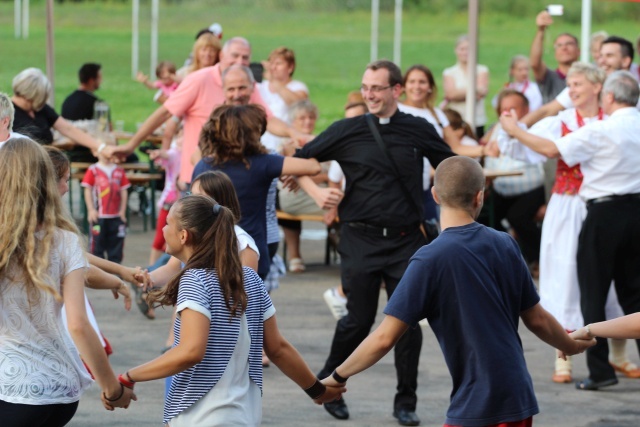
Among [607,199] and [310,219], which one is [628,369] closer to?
[607,199]

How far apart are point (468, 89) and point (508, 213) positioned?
137 centimetres

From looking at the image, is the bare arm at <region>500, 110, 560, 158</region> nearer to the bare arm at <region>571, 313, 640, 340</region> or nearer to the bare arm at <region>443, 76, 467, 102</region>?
the bare arm at <region>571, 313, 640, 340</region>

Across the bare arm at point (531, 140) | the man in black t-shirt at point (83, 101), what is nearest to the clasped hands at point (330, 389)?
the bare arm at point (531, 140)

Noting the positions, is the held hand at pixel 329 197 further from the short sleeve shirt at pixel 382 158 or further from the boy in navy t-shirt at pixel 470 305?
the boy in navy t-shirt at pixel 470 305

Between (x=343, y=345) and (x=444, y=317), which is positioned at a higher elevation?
(x=444, y=317)

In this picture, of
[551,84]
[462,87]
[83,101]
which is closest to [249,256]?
[551,84]

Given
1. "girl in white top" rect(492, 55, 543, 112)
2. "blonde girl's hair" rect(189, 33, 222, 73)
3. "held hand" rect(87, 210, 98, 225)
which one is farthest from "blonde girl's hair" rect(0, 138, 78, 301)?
"girl in white top" rect(492, 55, 543, 112)

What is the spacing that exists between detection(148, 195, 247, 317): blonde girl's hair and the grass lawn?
28835mm

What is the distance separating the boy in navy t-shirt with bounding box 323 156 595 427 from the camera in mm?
4555

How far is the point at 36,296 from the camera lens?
423 cm

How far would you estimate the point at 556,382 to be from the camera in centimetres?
815

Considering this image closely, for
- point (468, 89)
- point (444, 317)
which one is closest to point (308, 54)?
point (468, 89)

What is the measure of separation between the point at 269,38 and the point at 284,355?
39.2 m

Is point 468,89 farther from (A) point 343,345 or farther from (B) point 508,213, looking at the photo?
(A) point 343,345
